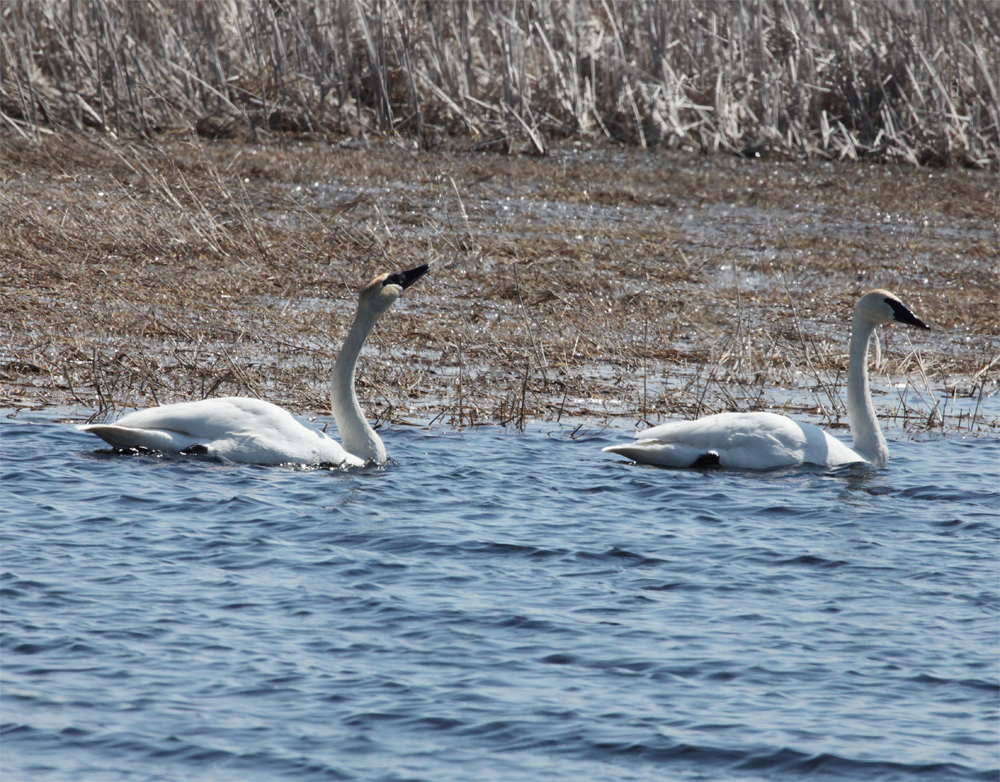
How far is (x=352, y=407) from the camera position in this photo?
26.9ft

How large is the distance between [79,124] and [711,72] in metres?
9.15

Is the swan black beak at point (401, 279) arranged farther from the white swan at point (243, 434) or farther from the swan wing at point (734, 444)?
the swan wing at point (734, 444)

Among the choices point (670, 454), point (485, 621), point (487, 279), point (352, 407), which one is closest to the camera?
point (485, 621)

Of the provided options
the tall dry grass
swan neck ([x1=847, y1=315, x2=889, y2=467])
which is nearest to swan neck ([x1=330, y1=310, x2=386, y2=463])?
swan neck ([x1=847, y1=315, x2=889, y2=467])

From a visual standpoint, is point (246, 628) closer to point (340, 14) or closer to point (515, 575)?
point (515, 575)

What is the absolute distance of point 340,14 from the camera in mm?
19797

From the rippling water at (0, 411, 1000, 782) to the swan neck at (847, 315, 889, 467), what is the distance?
1.16 ft

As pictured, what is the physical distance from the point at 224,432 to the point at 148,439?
0.41 meters

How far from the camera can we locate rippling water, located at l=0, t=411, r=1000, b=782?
4586mm

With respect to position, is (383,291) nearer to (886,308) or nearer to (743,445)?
(743,445)

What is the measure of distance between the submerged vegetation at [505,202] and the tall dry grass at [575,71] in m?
0.06

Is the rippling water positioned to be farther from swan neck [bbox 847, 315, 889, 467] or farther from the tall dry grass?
the tall dry grass

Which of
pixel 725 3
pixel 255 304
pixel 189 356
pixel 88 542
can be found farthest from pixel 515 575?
pixel 725 3

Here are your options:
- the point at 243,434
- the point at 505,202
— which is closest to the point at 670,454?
the point at 243,434
